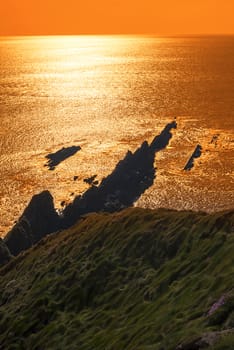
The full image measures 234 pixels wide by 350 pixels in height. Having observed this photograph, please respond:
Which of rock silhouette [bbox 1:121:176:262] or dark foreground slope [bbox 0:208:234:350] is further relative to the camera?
rock silhouette [bbox 1:121:176:262]

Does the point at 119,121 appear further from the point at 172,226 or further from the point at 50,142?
the point at 172,226

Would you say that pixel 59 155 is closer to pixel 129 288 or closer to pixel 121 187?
pixel 121 187

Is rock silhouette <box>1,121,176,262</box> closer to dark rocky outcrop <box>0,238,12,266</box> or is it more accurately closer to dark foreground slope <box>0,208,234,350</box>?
dark rocky outcrop <box>0,238,12,266</box>

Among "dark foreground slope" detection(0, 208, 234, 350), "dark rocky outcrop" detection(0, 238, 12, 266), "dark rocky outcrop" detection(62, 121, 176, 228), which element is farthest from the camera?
"dark rocky outcrop" detection(62, 121, 176, 228)

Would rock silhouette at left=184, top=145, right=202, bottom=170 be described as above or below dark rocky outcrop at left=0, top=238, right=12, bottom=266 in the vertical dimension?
below

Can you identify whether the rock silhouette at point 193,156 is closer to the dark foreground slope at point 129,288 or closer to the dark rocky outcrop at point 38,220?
the dark rocky outcrop at point 38,220

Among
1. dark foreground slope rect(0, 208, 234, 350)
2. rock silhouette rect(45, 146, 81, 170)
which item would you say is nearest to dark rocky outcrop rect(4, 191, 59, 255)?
dark foreground slope rect(0, 208, 234, 350)

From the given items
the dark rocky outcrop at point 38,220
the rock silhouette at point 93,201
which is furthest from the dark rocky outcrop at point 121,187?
the dark rocky outcrop at point 38,220
